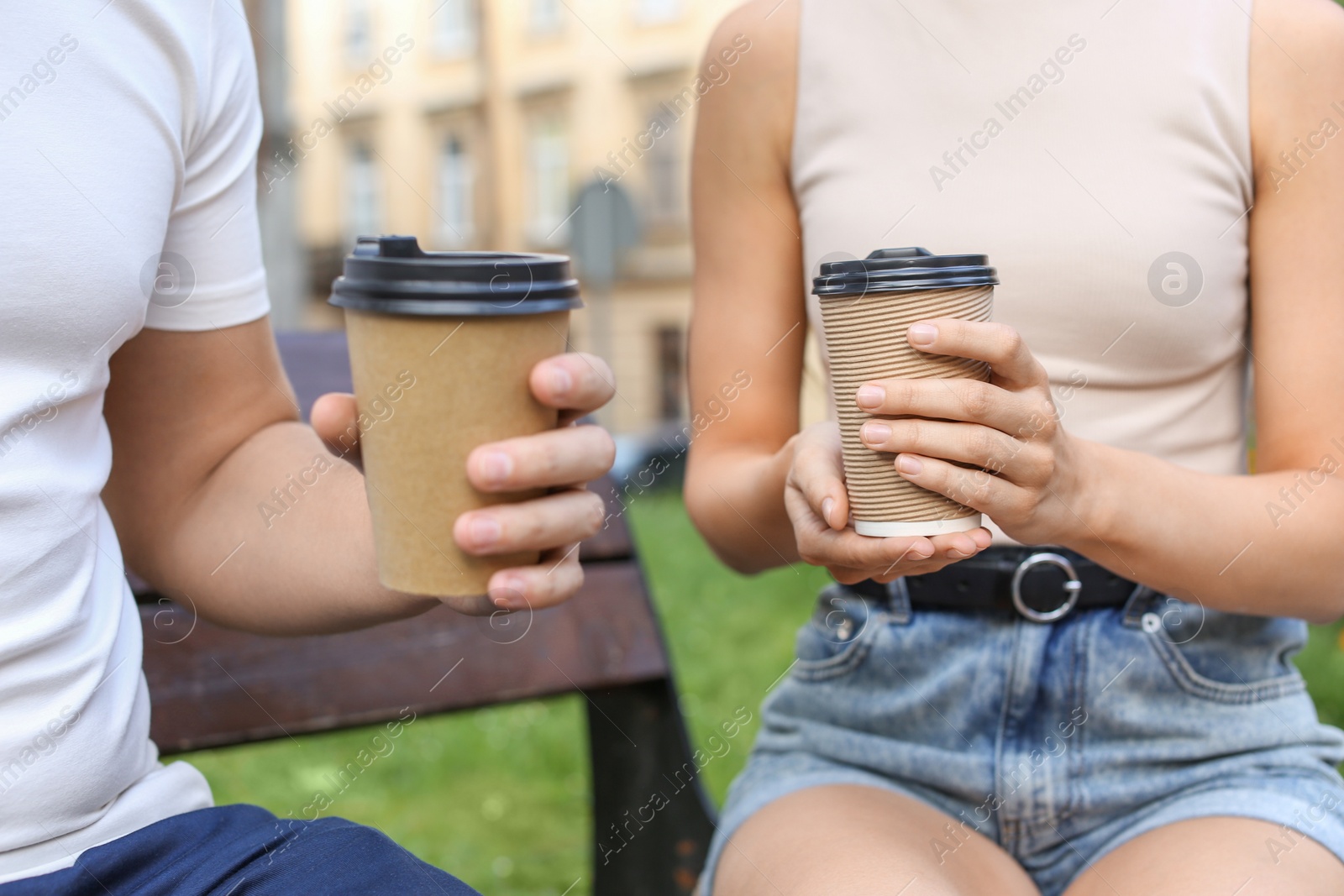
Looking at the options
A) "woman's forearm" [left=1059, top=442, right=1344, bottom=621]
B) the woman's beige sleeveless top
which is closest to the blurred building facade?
the woman's beige sleeveless top

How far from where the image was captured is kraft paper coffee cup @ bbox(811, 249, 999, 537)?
1132mm

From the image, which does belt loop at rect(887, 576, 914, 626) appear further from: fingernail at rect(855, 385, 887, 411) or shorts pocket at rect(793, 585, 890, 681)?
fingernail at rect(855, 385, 887, 411)

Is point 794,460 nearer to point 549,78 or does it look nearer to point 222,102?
point 222,102

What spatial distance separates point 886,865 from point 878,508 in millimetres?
428

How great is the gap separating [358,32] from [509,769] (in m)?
21.4

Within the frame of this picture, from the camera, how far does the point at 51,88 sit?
4.05 feet

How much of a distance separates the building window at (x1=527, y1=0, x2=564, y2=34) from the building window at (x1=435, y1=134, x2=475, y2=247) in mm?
2578

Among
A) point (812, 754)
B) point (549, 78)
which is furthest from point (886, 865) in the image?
point (549, 78)

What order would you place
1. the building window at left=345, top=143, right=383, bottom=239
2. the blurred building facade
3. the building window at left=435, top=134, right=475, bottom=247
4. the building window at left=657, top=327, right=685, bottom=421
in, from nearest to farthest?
the blurred building facade < the building window at left=657, top=327, right=685, bottom=421 < the building window at left=435, top=134, right=475, bottom=247 < the building window at left=345, top=143, right=383, bottom=239

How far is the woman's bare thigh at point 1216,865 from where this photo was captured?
1314 mm

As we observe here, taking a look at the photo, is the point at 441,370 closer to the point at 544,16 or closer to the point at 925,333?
the point at 925,333

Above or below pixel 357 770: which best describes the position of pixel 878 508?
above

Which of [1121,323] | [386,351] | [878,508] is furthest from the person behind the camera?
[1121,323]

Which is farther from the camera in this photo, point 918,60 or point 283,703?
point 283,703
